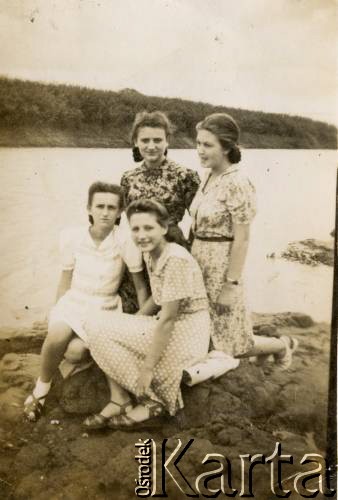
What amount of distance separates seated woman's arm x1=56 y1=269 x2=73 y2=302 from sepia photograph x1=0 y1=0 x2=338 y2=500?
24 millimetres

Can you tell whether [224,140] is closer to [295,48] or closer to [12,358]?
[295,48]

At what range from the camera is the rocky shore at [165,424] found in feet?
8.37

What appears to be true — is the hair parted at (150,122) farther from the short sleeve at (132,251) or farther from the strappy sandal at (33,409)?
the strappy sandal at (33,409)

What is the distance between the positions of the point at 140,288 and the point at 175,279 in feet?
0.54

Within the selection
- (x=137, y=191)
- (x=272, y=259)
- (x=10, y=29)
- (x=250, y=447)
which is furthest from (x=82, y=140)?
→ (x=250, y=447)

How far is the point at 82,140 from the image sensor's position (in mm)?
2580

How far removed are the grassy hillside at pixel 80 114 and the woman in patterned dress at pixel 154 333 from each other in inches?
13.6

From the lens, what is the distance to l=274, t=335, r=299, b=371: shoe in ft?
8.87

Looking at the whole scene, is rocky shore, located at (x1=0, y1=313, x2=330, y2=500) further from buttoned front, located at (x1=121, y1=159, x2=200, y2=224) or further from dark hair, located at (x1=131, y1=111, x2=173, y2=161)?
dark hair, located at (x1=131, y1=111, x2=173, y2=161)

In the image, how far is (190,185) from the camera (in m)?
2.54

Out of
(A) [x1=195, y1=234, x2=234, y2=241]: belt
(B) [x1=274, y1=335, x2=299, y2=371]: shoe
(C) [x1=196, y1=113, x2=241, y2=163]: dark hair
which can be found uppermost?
(C) [x1=196, y1=113, x2=241, y2=163]: dark hair

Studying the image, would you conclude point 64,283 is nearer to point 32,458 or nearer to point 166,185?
point 166,185

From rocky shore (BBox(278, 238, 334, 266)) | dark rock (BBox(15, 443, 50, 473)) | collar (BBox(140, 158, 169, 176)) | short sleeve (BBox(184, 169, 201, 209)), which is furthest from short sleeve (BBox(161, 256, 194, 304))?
dark rock (BBox(15, 443, 50, 473))

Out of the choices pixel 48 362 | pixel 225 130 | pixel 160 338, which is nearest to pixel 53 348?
pixel 48 362
